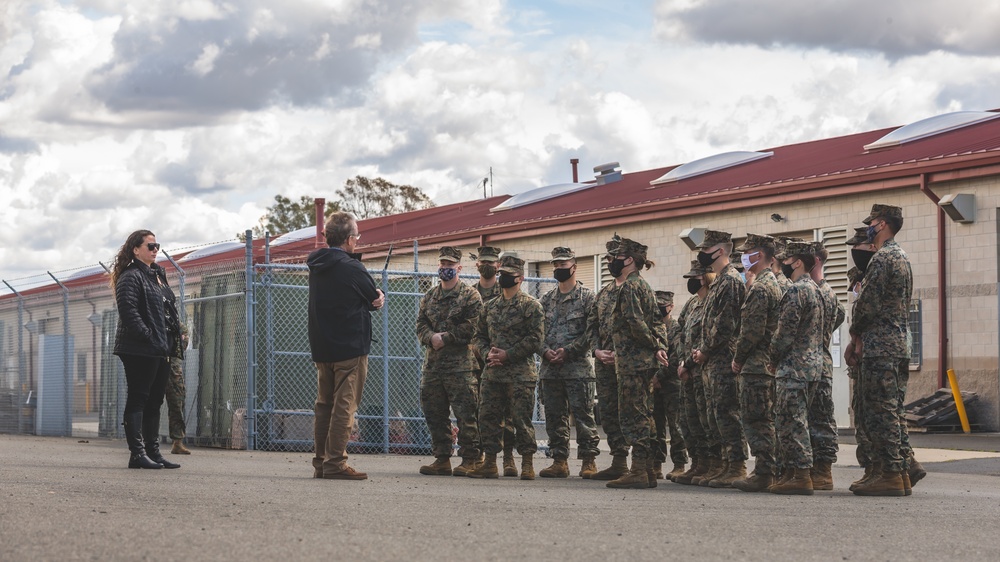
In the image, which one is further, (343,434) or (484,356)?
(484,356)

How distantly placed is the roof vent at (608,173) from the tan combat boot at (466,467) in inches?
817

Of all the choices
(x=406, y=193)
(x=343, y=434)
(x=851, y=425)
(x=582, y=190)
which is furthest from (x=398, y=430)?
(x=406, y=193)

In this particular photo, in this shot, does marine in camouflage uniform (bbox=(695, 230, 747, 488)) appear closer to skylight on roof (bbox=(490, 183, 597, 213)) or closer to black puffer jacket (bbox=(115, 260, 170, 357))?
black puffer jacket (bbox=(115, 260, 170, 357))

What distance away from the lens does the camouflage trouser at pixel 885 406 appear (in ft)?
31.5

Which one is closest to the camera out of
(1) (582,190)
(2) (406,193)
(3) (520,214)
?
(3) (520,214)

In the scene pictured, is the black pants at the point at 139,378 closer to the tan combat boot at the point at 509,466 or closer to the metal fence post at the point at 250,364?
the tan combat boot at the point at 509,466

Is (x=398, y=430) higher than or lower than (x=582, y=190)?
lower

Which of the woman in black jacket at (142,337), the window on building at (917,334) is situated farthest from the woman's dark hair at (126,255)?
the window on building at (917,334)

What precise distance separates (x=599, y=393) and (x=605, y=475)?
2.27ft

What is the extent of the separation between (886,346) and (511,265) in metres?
3.39

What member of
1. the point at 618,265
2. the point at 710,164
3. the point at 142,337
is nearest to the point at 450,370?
the point at 618,265

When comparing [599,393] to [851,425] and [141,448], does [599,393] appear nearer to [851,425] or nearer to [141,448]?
[141,448]

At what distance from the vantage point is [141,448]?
10.8 meters

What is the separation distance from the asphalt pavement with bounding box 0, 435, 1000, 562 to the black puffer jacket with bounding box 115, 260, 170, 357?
99 cm
